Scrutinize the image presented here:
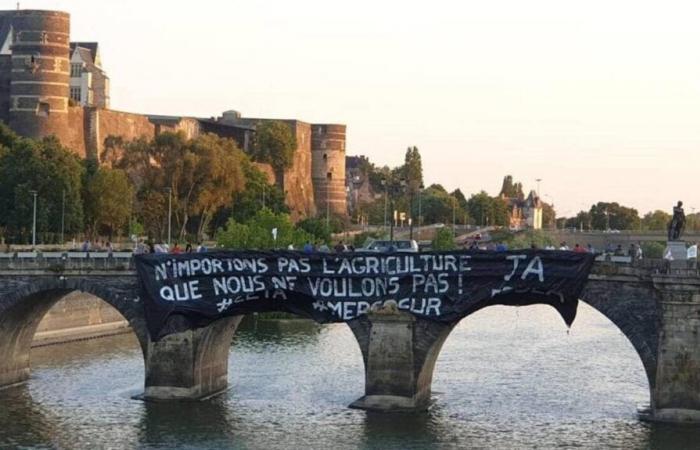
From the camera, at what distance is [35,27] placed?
121062mm

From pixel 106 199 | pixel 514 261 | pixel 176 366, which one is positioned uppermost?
pixel 106 199

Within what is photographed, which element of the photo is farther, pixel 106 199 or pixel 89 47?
pixel 89 47

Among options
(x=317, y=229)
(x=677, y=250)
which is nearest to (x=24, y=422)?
(x=677, y=250)

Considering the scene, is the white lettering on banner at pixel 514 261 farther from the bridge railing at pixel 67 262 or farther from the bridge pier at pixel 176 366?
the bridge railing at pixel 67 262

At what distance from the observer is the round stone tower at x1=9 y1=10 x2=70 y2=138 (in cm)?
12125

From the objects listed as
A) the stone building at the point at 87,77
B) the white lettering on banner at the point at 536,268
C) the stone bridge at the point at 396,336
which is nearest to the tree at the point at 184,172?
the stone building at the point at 87,77

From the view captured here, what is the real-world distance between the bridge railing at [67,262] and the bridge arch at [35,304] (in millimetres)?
517

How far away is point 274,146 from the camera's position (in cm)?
17288

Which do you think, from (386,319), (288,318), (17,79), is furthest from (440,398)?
(17,79)

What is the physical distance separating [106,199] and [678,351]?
66076 mm

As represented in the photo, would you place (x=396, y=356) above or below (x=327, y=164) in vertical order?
below

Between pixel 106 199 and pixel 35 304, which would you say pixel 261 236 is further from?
pixel 35 304

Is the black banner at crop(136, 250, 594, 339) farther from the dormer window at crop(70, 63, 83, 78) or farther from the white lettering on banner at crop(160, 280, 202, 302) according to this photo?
the dormer window at crop(70, 63, 83, 78)

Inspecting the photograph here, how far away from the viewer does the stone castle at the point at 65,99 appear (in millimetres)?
121625
